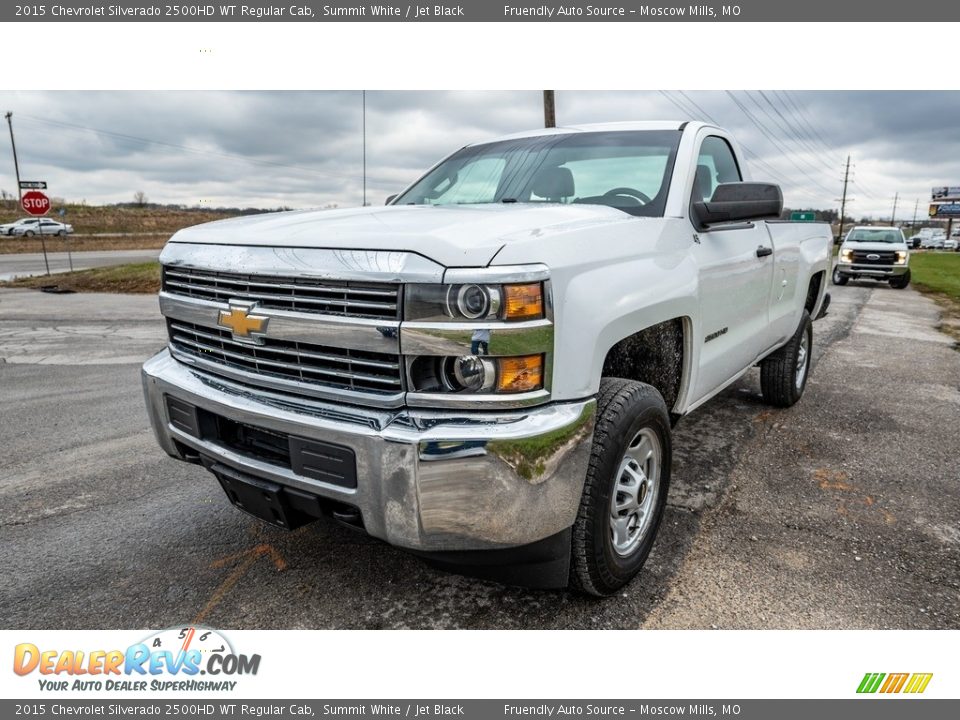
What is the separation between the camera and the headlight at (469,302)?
6.41 ft

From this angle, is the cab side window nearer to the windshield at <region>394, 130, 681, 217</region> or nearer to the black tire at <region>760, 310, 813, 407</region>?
the windshield at <region>394, 130, 681, 217</region>

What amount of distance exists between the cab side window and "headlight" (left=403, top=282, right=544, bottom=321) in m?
1.60

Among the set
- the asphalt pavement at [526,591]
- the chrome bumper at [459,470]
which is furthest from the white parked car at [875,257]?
the chrome bumper at [459,470]

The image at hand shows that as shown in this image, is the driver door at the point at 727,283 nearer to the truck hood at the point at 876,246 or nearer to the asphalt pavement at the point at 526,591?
the asphalt pavement at the point at 526,591

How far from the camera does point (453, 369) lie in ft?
6.73

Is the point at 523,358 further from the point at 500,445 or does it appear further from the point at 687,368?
the point at 687,368

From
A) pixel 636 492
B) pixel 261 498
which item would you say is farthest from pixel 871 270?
pixel 261 498

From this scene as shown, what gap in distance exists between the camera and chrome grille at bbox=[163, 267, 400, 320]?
2.02 m

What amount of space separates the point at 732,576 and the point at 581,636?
794mm

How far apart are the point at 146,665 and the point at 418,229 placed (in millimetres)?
1727

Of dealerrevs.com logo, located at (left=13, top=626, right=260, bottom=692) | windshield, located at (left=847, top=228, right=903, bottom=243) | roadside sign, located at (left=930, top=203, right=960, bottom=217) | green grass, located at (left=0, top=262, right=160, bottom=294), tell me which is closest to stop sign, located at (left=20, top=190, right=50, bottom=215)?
green grass, located at (left=0, top=262, right=160, bottom=294)

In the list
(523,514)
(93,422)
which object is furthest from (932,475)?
(93,422)

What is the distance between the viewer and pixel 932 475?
384 centimetres

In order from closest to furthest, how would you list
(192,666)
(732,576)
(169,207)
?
(192,666)
(732,576)
(169,207)
